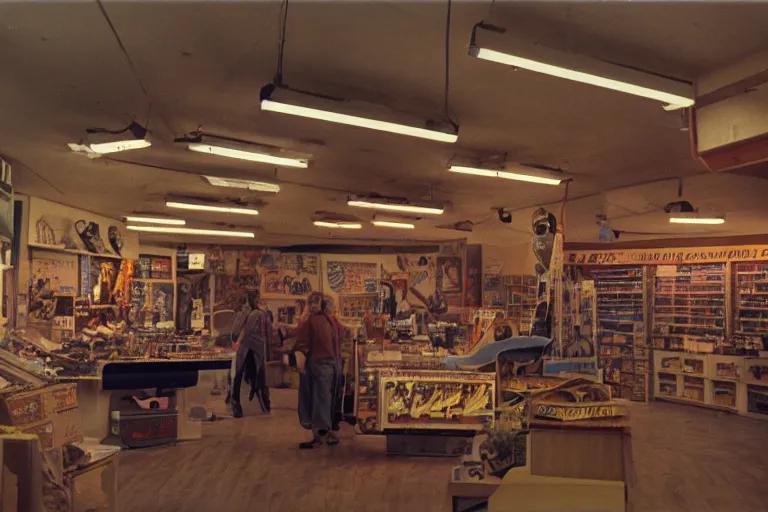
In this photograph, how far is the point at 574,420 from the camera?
11.4 ft

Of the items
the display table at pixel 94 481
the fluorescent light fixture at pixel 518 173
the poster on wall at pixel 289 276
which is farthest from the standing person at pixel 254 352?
the display table at pixel 94 481

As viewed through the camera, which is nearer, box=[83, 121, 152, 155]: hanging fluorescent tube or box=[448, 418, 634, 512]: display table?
box=[448, 418, 634, 512]: display table

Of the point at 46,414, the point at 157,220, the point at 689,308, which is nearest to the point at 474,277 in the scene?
the point at 689,308

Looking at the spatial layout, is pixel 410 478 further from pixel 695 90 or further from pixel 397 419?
pixel 695 90

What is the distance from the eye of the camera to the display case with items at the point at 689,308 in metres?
11.6

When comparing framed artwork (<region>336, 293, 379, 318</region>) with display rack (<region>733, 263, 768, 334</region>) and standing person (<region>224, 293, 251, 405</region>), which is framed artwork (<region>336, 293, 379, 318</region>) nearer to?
standing person (<region>224, 293, 251, 405</region>)

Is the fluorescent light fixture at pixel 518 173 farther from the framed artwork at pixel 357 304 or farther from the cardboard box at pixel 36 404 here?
the framed artwork at pixel 357 304

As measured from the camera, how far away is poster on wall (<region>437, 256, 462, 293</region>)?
554 inches

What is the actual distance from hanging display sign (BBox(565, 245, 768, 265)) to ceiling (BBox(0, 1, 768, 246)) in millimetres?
1946

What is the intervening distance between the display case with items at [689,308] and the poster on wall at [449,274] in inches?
146

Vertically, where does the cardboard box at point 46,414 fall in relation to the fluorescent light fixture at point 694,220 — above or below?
below

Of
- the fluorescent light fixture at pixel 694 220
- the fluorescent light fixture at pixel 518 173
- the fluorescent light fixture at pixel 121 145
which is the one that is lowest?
Result: the fluorescent light fixture at pixel 694 220

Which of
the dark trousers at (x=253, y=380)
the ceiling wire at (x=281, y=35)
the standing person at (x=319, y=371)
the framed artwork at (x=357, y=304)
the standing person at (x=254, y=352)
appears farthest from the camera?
the framed artwork at (x=357, y=304)

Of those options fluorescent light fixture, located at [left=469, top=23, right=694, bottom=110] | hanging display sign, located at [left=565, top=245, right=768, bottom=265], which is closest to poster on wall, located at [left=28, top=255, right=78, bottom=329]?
fluorescent light fixture, located at [left=469, top=23, right=694, bottom=110]
